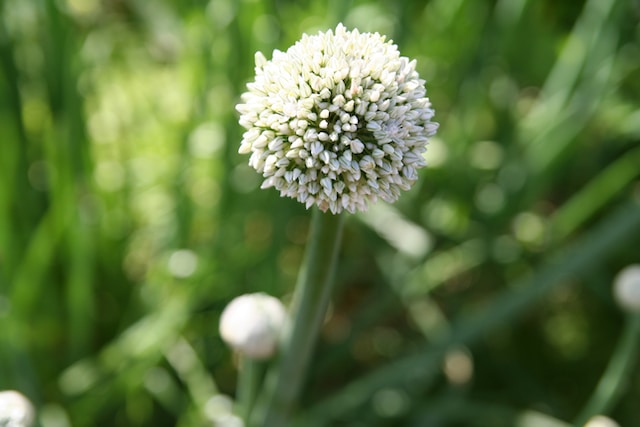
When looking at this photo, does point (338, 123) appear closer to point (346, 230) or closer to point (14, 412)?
point (14, 412)

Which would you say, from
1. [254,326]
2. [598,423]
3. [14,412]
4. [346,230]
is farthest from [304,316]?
[346,230]

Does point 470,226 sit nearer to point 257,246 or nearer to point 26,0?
point 257,246

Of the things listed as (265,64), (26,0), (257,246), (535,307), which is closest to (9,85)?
(26,0)

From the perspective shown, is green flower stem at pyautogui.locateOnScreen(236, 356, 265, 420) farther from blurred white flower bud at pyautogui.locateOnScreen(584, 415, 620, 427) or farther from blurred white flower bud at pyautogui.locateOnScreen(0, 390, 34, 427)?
blurred white flower bud at pyautogui.locateOnScreen(584, 415, 620, 427)

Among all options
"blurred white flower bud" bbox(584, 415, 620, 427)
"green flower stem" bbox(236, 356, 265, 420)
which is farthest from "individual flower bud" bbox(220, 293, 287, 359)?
"blurred white flower bud" bbox(584, 415, 620, 427)

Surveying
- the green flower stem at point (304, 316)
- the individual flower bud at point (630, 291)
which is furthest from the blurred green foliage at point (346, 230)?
the green flower stem at point (304, 316)

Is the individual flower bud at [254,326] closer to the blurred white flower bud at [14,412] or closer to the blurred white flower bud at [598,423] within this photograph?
the blurred white flower bud at [14,412]
